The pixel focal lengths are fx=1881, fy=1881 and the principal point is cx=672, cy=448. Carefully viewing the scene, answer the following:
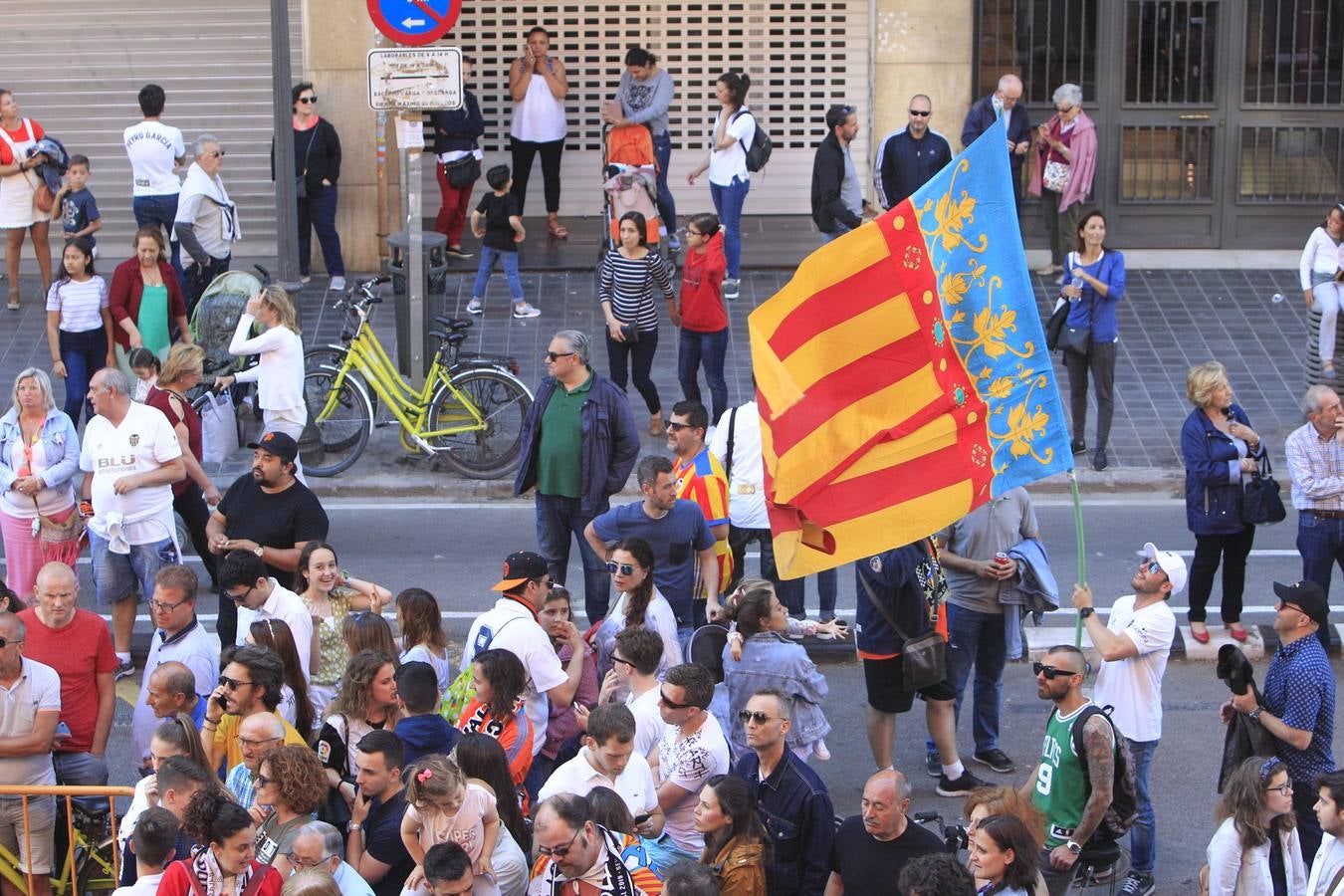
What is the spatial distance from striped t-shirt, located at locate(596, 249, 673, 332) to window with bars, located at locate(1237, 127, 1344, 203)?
7948 mm

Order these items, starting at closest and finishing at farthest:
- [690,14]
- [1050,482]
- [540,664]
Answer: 1. [540,664]
2. [1050,482]
3. [690,14]

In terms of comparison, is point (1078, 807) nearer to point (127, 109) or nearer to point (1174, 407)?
point (1174, 407)

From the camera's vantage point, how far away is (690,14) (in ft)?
64.3

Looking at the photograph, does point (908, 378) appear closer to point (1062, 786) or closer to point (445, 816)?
point (1062, 786)

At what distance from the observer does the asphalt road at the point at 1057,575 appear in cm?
918

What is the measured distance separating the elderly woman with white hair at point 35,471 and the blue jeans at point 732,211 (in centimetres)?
814

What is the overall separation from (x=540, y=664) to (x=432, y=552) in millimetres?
4943

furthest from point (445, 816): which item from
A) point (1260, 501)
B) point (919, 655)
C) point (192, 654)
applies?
point (1260, 501)

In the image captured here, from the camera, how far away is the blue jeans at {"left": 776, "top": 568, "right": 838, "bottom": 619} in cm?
1066

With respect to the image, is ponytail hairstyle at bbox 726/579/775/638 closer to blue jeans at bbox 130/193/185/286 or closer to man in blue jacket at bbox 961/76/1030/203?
blue jeans at bbox 130/193/185/286

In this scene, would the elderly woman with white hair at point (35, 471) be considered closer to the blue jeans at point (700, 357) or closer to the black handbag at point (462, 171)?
the blue jeans at point (700, 357)

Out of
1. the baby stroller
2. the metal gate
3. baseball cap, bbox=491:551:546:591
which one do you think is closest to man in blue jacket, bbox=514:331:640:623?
baseball cap, bbox=491:551:546:591

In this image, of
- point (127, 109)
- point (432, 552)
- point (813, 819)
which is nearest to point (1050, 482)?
point (432, 552)

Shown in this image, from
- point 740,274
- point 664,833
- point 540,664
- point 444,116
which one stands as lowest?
point 664,833
